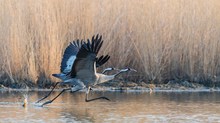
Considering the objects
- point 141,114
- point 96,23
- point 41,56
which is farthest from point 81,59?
point 96,23

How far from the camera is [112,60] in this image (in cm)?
1212

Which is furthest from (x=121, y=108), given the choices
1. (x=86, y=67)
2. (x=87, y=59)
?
(x=87, y=59)

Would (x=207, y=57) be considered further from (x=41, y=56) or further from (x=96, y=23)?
(x=41, y=56)

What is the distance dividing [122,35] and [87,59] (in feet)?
11.7

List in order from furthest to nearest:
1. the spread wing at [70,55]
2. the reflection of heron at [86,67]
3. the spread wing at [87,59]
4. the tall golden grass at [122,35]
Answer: the tall golden grass at [122,35] < the spread wing at [70,55] < the reflection of heron at [86,67] < the spread wing at [87,59]

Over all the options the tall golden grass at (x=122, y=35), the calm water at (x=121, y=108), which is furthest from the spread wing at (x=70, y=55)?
the tall golden grass at (x=122, y=35)

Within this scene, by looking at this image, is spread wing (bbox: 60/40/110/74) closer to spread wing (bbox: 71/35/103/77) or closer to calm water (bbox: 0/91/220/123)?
spread wing (bbox: 71/35/103/77)

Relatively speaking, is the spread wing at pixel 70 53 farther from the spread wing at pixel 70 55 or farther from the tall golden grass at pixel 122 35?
the tall golden grass at pixel 122 35

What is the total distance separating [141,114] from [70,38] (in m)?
3.57

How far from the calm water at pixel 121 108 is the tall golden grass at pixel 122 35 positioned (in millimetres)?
782

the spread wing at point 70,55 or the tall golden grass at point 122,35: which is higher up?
the tall golden grass at point 122,35

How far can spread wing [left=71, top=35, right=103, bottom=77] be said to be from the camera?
8172 millimetres

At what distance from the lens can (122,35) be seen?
1222cm

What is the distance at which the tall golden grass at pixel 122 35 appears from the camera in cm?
1146
